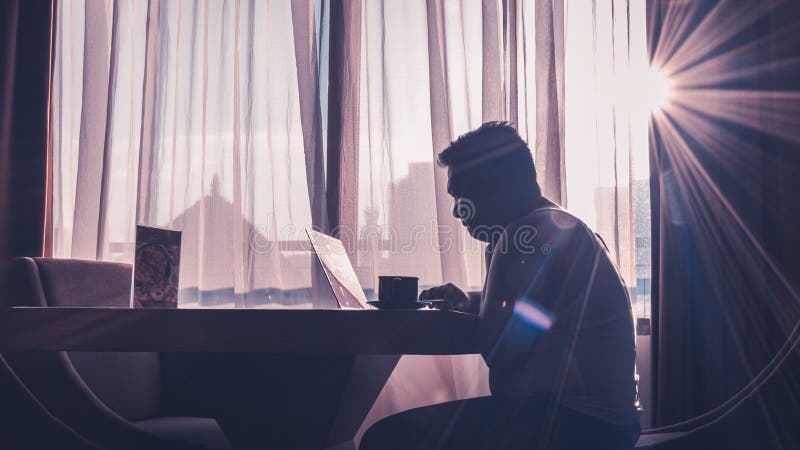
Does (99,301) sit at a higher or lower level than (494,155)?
lower

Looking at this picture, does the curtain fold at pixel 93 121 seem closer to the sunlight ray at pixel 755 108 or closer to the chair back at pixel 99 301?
the chair back at pixel 99 301

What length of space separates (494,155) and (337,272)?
0.49 m

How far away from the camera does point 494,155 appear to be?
54.8 inches

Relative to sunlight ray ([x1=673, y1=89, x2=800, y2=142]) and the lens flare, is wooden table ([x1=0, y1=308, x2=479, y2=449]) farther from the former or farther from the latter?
the lens flare

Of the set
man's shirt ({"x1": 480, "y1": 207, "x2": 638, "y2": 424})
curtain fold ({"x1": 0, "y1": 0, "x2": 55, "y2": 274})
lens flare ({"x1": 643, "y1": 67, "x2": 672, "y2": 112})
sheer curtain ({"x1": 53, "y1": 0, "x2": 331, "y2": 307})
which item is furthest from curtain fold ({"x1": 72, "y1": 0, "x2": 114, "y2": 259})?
lens flare ({"x1": 643, "y1": 67, "x2": 672, "y2": 112})

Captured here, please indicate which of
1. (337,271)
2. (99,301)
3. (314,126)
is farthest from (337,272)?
(314,126)

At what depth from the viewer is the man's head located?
136 cm

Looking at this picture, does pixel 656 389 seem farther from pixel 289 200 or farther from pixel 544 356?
pixel 289 200

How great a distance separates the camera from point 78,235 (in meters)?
2.45

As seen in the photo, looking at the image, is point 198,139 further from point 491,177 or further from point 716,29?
point 716,29

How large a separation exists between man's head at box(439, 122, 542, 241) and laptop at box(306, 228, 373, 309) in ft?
1.11

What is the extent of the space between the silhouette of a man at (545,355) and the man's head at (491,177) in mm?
165

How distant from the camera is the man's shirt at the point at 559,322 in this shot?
1.05m

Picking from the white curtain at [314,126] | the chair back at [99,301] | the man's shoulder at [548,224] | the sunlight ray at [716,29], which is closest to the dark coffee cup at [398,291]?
the man's shoulder at [548,224]
